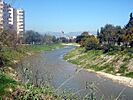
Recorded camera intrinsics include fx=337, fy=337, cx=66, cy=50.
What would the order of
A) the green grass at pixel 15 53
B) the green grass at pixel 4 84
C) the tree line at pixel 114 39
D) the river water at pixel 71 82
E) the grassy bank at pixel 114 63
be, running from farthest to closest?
the tree line at pixel 114 39 → the grassy bank at pixel 114 63 → the green grass at pixel 15 53 → the green grass at pixel 4 84 → the river water at pixel 71 82

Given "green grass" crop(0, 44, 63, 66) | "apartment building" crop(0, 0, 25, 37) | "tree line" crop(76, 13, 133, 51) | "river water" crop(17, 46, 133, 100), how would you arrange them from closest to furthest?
1. "river water" crop(17, 46, 133, 100)
2. "apartment building" crop(0, 0, 25, 37)
3. "green grass" crop(0, 44, 63, 66)
4. "tree line" crop(76, 13, 133, 51)

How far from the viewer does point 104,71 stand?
150ft

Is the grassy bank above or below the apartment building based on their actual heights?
below

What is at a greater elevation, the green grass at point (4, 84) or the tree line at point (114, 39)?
the tree line at point (114, 39)

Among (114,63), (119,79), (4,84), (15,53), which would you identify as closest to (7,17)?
(15,53)

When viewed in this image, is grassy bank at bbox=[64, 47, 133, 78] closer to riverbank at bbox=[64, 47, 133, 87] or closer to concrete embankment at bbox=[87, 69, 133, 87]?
riverbank at bbox=[64, 47, 133, 87]

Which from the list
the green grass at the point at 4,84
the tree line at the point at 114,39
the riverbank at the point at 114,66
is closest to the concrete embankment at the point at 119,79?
the riverbank at the point at 114,66

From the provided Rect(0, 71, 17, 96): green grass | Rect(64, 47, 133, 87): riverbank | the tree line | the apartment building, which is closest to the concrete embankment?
Rect(64, 47, 133, 87): riverbank

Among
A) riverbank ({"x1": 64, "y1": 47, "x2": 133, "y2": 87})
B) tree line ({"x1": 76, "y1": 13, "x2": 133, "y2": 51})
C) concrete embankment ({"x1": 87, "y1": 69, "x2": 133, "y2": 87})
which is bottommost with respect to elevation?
concrete embankment ({"x1": 87, "y1": 69, "x2": 133, "y2": 87})

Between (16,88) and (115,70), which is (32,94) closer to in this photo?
(16,88)

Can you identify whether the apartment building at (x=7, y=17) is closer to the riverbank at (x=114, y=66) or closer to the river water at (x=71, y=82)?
the river water at (x=71, y=82)

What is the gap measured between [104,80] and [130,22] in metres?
45.1

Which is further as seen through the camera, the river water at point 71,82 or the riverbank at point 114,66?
the riverbank at point 114,66

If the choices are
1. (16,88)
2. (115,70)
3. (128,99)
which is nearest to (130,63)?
(115,70)
